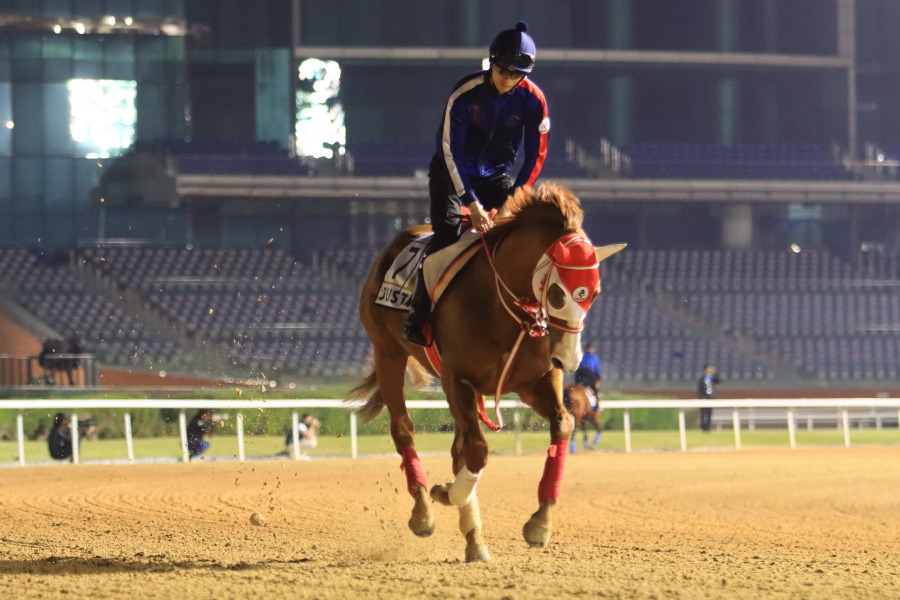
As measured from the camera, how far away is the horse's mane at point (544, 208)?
6.14 metres

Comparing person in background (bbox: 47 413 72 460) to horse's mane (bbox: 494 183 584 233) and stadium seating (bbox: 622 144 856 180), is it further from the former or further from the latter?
stadium seating (bbox: 622 144 856 180)

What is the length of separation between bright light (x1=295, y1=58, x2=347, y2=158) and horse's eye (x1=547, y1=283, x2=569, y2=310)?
104ft

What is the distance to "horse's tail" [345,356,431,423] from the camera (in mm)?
8188

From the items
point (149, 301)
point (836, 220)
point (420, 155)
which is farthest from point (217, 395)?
point (836, 220)

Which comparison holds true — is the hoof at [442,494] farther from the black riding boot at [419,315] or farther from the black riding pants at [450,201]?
the black riding pants at [450,201]

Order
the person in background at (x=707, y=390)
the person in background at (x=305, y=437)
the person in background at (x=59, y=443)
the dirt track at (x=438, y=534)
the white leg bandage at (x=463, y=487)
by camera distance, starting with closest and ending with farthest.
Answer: the dirt track at (x=438, y=534) < the white leg bandage at (x=463, y=487) < the person in background at (x=59, y=443) < the person in background at (x=305, y=437) < the person in background at (x=707, y=390)

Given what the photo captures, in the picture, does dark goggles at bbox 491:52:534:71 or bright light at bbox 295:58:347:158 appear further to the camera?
bright light at bbox 295:58:347:158

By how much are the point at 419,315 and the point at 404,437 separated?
98cm

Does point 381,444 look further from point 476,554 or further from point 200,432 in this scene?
point 476,554

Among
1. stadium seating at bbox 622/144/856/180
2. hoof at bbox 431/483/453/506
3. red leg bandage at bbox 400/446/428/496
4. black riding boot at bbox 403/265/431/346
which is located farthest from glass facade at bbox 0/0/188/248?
hoof at bbox 431/483/453/506

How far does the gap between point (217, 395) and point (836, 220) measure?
25903mm

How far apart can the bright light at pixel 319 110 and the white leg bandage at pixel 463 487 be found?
1223 inches

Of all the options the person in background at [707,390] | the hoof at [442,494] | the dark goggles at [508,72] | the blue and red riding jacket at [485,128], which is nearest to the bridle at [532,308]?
the hoof at [442,494]

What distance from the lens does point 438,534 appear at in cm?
857
